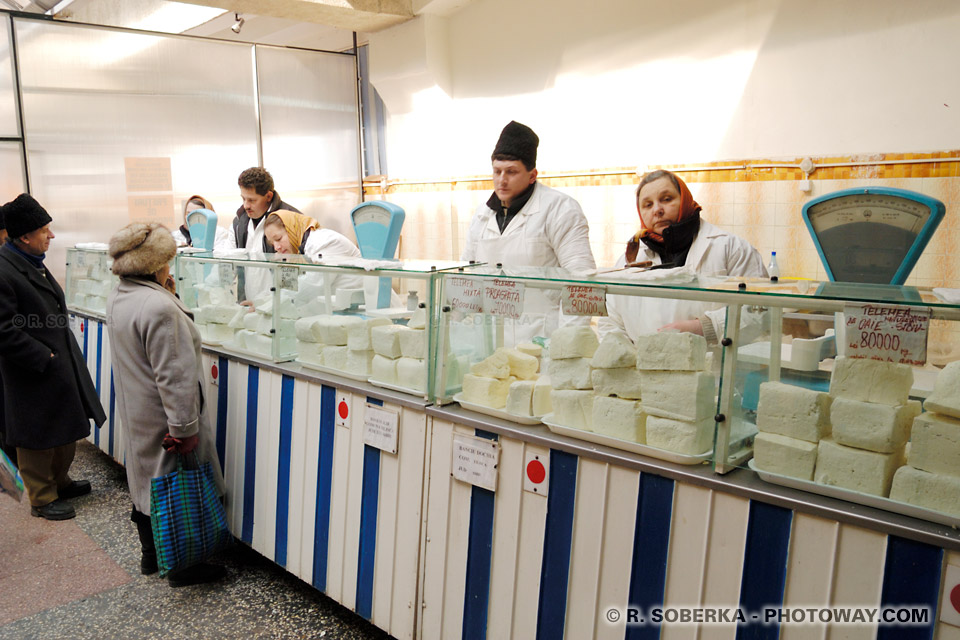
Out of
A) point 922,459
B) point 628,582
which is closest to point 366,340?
point 628,582

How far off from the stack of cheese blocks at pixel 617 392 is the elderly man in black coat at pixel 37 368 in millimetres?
2979

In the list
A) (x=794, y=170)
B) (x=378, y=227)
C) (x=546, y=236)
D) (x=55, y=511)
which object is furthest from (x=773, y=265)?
(x=55, y=511)

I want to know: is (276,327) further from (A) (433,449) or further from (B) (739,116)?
(B) (739,116)

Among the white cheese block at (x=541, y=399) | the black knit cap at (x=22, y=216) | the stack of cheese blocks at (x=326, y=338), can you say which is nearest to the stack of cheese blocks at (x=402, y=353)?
the stack of cheese blocks at (x=326, y=338)

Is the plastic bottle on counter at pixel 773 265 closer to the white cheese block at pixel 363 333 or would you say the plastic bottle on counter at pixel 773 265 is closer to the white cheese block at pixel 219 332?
the white cheese block at pixel 363 333

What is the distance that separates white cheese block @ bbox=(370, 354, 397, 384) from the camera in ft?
7.86

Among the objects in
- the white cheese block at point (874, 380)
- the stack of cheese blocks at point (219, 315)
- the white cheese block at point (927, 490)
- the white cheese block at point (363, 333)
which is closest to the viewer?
the white cheese block at point (927, 490)

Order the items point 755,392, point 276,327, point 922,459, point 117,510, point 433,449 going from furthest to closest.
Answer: point 117,510, point 276,327, point 433,449, point 755,392, point 922,459

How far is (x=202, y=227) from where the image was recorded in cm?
588

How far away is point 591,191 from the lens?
217 inches

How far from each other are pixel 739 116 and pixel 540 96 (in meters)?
1.80

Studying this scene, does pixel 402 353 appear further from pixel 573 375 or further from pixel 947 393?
pixel 947 393

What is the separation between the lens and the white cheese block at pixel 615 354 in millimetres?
1794

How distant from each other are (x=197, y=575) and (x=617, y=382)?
2.10 m
